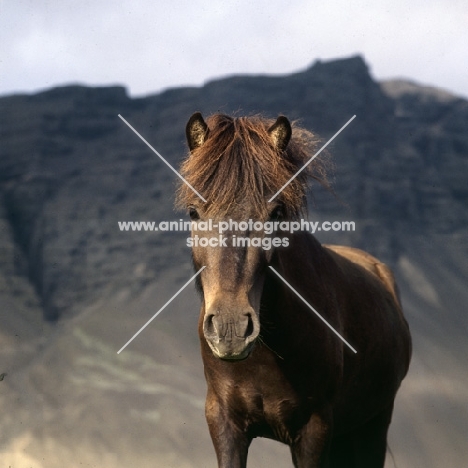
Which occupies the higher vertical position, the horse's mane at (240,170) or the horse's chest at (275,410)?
the horse's mane at (240,170)

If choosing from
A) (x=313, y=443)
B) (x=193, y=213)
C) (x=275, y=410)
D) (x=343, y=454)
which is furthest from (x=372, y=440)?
(x=193, y=213)

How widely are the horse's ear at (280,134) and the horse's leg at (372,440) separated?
106 inches

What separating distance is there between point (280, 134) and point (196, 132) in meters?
0.41

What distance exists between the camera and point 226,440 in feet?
12.0

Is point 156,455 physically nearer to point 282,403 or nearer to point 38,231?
point 38,231

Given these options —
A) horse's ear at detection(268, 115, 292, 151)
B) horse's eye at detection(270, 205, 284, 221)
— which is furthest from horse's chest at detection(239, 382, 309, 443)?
horse's ear at detection(268, 115, 292, 151)

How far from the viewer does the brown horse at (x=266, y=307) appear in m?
3.12

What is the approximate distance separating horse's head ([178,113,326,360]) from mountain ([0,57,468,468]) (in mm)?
6921

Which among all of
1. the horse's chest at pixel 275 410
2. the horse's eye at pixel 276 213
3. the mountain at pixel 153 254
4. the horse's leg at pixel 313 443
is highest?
the horse's eye at pixel 276 213

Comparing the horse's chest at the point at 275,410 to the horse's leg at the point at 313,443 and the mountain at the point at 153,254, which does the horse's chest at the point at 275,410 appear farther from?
the mountain at the point at 153,254

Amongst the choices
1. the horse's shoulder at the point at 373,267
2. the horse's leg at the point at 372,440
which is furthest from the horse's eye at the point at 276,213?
the horse's leg at the point at 372,440

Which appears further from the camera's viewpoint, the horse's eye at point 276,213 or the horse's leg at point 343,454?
the horse's leg at point 343,454

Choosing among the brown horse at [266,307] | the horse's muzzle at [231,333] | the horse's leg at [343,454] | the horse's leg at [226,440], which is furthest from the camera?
the horse's leg at [343,454]

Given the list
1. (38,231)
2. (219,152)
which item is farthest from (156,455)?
(219,152)
